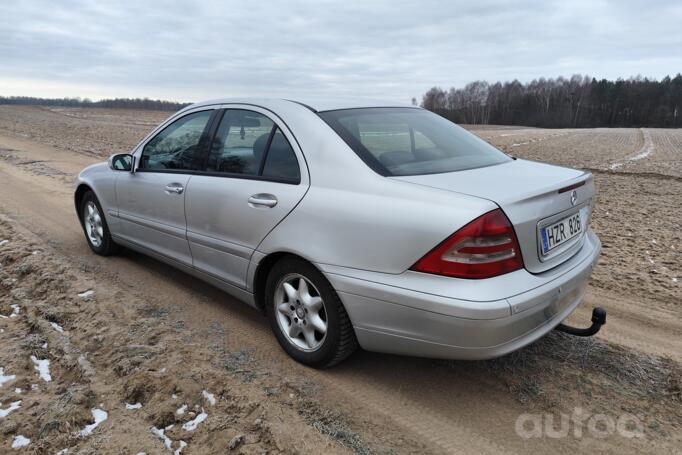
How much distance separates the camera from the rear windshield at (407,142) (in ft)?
9.21

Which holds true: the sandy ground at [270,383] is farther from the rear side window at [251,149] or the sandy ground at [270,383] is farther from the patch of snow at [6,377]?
the rear side window at [251,149]

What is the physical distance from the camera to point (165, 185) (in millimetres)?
3859

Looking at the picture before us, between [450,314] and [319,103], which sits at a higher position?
[319,103]

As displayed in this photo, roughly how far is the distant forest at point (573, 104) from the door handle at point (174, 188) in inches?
3439

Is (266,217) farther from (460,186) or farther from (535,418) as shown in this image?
(535,418)

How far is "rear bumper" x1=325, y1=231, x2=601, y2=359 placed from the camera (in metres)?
2.29

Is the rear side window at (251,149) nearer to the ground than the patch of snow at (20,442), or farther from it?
farther from it

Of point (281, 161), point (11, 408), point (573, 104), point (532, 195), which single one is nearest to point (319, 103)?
point (281, 161)

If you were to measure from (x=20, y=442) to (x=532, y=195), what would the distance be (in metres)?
2.73

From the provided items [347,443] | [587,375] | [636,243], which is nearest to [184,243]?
[347,443]

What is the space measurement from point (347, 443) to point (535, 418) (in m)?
Answer: 0.99

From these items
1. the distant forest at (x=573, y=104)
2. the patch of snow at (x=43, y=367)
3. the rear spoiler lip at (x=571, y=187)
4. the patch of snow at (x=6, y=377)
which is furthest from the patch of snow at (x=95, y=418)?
the distant forest at (x=573, y=104)

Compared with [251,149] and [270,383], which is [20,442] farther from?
[251,149]

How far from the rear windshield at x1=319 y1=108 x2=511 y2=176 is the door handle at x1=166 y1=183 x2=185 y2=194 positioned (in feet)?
4.27
